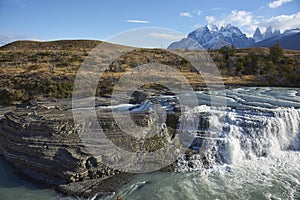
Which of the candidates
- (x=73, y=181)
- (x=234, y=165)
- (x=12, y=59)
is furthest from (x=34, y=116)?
(x=12, y=59)

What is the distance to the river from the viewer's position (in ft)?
37.6

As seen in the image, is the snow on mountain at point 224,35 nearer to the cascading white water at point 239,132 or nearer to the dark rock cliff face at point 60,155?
the cascading white water at point 239,132

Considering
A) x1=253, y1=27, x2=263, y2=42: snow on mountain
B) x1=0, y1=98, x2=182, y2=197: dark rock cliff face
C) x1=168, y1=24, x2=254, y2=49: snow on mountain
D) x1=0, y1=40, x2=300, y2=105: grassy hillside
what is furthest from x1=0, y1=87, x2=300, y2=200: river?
x1=253, y1=27, x2=263, y2=42: snow on mountain

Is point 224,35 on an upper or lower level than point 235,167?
upper

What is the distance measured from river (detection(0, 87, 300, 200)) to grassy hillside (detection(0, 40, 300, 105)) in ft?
42.6

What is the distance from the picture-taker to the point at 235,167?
14008 mm

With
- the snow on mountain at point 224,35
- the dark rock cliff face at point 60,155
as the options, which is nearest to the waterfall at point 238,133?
the dark rock cliff face at point 60,155

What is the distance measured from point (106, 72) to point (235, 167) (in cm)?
2597

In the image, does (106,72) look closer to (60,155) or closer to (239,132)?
(239,132)

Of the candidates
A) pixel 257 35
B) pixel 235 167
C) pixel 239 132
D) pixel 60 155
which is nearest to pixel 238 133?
pixel 239 132

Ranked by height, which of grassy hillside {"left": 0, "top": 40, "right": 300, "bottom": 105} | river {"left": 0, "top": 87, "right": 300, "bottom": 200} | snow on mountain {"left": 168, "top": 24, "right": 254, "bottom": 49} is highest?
snow on mountain {"left": 168, "top": 24, "right": 254, "bottom": 49}

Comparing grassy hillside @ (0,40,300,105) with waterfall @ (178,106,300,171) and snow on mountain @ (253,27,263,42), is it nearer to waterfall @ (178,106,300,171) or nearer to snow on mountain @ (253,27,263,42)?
waterfall @ (178,106,300,171)

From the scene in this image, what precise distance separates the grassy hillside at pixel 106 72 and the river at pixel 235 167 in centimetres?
1299

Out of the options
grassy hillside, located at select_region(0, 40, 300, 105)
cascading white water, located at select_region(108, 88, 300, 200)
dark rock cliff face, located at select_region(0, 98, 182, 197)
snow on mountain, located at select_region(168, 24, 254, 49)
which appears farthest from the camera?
snow on mountain, located at select_region(168, 24, 254, 49)
